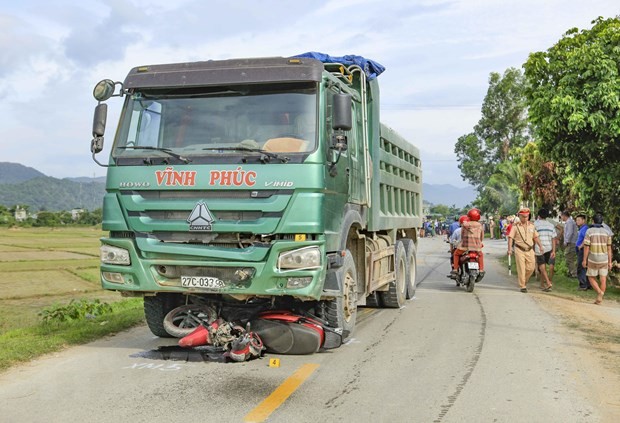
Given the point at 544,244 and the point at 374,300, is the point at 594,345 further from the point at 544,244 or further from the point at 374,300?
the point at 544,244

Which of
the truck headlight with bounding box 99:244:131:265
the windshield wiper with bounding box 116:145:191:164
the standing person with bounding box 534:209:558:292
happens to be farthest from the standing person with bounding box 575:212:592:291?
the truck headlight with bounding box 99:244:131:265

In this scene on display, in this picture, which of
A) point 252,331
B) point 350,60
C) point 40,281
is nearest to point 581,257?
point 350,60

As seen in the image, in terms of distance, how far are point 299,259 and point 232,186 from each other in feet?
3.00

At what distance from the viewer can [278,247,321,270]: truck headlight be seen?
6180mm

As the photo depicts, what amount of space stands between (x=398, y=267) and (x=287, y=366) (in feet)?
15.8

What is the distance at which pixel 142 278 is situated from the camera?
256 inches

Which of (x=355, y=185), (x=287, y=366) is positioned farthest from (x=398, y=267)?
(x=287, y=366)

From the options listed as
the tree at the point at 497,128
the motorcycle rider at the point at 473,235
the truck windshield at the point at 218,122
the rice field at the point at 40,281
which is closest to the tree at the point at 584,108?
the motorcycle rider at the point at 473,235

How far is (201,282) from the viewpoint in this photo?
20.9 feet

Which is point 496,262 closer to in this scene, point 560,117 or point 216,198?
point 560,117

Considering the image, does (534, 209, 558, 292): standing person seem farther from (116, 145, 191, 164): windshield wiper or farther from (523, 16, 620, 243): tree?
(116, 145, 191, 164): windshield wiper

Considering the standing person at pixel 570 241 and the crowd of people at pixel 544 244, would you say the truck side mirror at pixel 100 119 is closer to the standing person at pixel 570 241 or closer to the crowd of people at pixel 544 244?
the crowd of people at pixel 544 244

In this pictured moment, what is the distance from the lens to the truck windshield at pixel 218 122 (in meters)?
6.45

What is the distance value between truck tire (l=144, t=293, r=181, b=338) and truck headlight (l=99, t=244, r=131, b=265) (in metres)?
0.87
